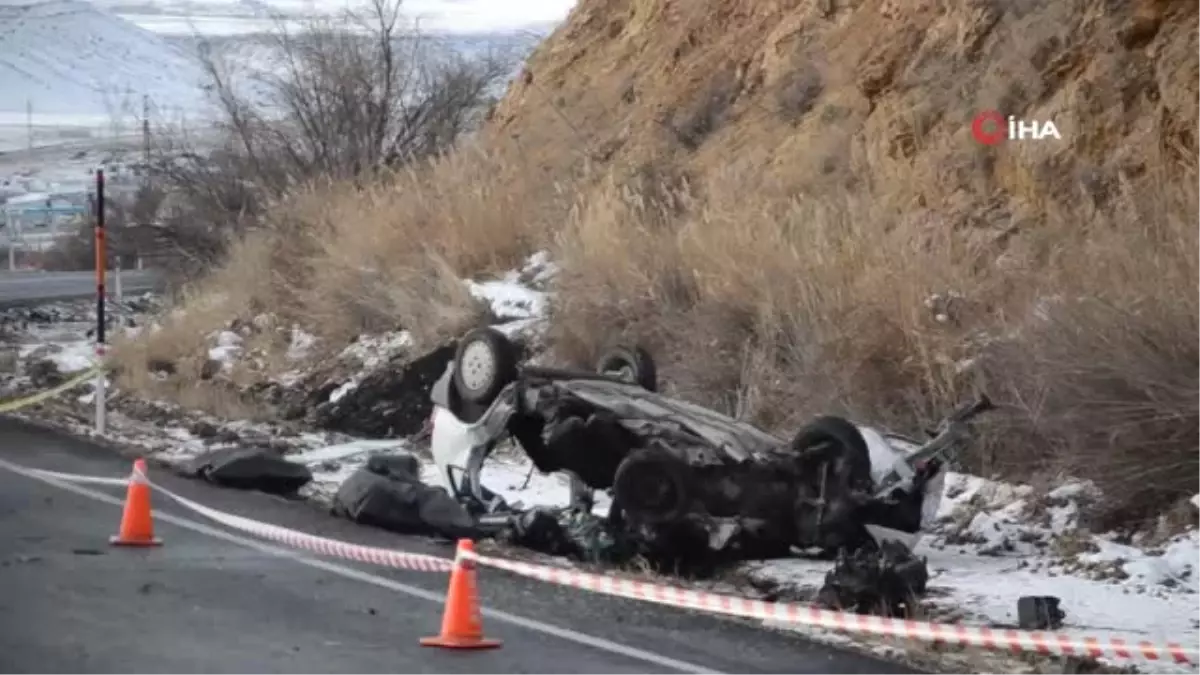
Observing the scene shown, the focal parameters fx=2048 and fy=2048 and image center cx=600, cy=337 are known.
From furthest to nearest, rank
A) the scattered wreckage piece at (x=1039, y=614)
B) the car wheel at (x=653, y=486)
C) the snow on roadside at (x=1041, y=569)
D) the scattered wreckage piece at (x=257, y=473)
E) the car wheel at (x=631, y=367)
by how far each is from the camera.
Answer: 1. the scattered wreckage piece at (x=257, y=473)
2. the car wheel at (x=631, y=367)
3. the car wheel at (x=653, y=486)
4. the snow on roadside at (x=1041, y=569)
5. the scattered wreckage piece at (x=1039, y=614)

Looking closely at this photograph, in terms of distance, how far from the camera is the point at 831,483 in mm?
11289

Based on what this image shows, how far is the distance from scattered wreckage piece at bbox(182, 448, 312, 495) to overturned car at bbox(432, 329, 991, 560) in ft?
9.94

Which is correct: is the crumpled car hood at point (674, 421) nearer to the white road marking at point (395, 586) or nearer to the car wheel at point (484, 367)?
the car wheel at point (484, 367)

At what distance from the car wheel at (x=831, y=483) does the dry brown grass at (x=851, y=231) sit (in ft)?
5.84

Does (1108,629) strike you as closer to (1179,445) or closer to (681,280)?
(1179,445)

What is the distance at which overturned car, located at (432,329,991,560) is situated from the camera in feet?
36.7

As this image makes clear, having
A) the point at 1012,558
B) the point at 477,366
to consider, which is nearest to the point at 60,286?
the point at 477,366

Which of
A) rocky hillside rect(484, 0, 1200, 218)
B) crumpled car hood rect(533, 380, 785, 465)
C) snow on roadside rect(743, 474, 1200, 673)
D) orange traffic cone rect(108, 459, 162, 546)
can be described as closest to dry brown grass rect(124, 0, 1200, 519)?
rocky hillside rect(484, 0, 1200, 218)

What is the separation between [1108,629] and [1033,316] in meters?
3.96

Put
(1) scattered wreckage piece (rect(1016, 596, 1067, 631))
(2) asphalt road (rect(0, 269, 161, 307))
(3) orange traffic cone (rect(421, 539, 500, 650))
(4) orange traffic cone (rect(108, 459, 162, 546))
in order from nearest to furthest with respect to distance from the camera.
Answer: (3) orange traffic cone (rect(421, 539, 500, 650))
(1) scattered wreckage piece (rect(1016, 596, 1067, 631))
(4) orange traffic cone (rect(108, 459, 162, 546))
(2) asphalt road (rect(0, 269, 161, 307))

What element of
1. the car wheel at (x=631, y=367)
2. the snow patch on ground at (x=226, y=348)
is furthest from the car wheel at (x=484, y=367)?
the snow patch on ground at (x=226, y=348)

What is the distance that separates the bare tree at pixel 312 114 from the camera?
3102 centimetres

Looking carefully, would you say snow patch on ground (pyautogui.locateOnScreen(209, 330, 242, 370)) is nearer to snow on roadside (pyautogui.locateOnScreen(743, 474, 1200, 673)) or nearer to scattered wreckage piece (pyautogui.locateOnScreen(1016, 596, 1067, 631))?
snow on roadside (pyautogui.locateOnScreen(743, 474, 1200, 673))

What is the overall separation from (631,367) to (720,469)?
8.39 feet
